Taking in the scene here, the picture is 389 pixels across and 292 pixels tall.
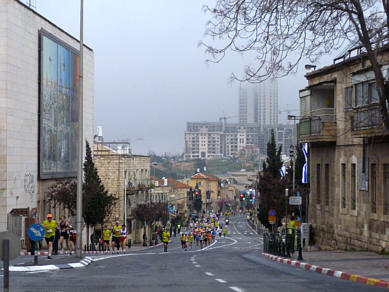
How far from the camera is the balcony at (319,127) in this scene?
35.7 metres

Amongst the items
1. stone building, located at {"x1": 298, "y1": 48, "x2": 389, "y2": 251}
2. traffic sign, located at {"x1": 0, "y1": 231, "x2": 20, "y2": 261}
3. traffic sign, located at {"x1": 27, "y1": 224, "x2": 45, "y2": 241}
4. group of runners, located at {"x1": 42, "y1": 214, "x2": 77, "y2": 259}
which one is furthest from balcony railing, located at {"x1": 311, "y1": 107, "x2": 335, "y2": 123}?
traffic sign, located at {"x1": 0, "y1": 231, "x2": 20, "y2": 261}

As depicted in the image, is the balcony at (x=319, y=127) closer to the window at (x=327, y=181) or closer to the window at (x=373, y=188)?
the window at (x=327, y=181)

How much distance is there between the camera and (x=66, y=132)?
189ft

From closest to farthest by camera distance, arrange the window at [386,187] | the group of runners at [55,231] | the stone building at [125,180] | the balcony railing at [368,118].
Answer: the balcony railing at [368,118], the group of runners at [55,231], the window at [386,187], the stone building at [125,180]

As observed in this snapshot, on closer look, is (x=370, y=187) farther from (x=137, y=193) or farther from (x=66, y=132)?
(x=137, y=193)

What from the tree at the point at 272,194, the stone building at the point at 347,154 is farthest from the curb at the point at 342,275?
the tree at the point at 272,194

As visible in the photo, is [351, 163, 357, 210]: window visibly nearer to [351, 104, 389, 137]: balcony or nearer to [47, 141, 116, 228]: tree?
[351, 104, 389, 137]: balcony

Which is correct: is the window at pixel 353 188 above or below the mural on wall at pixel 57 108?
below

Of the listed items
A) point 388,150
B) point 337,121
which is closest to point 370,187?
point 388,150

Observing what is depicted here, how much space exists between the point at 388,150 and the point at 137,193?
6240 cm

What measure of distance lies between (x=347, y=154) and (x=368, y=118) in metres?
7.57

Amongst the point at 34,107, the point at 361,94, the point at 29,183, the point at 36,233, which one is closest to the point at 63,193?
the point at 29,183

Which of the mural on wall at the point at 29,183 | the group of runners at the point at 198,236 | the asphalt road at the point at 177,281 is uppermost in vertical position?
the mural on wall at the point at 29,183

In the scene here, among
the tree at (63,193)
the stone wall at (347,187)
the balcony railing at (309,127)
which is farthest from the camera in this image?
the tree at (63,193)
